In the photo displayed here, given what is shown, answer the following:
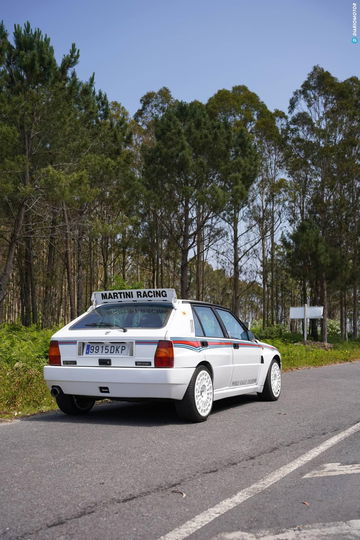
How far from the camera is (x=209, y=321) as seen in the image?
8.71m

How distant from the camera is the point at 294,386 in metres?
12.8

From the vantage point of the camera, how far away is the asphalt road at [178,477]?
374 cm

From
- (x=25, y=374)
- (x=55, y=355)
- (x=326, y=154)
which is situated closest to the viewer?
(x=55, y=355)

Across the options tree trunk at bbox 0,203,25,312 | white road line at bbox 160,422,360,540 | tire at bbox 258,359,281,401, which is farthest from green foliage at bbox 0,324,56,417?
tree trunk at bbox 0,203,25,312

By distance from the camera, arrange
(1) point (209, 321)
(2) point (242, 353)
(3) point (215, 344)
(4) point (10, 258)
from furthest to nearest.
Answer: (4) point (10, 258), (2) point (242, 353), (1) point (209, 321), (3) point (215, 344)

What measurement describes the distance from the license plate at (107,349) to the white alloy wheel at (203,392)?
3.11ft

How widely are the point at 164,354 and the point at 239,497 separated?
306 centimetres

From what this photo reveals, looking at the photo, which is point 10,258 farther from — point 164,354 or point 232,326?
point 164,354

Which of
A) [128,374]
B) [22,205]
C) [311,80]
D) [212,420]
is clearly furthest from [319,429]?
[311,80]

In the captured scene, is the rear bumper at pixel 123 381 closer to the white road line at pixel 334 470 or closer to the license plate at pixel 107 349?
the license plate at pixel 107 349

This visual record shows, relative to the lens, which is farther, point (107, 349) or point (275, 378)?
point (275, 378)

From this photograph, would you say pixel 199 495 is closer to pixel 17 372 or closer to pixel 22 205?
pixel 17 372

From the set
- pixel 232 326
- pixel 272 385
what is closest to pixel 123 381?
pixel 232 326

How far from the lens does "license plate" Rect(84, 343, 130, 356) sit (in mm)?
7531
